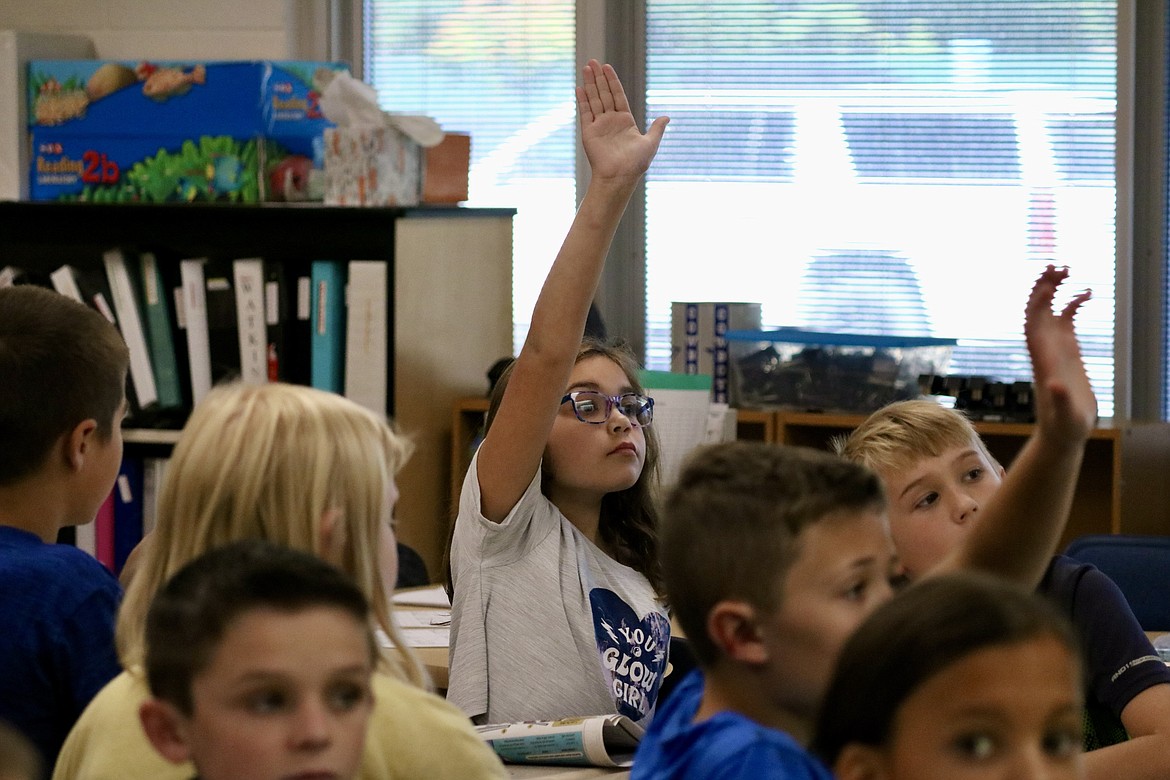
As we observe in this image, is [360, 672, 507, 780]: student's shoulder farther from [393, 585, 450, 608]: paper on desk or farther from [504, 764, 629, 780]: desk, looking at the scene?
[393, 585, 450, 608]: paper on desk

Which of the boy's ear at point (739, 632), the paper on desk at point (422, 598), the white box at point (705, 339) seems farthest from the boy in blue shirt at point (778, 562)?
the white box at point (705, 339)

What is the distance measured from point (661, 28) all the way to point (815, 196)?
26.1 inches

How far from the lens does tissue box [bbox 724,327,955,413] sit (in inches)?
133

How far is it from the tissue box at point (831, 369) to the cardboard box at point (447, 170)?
797 mm

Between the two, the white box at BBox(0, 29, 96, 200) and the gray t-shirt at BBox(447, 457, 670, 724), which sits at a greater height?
the white box at BBox(0, 29, 96, 200)

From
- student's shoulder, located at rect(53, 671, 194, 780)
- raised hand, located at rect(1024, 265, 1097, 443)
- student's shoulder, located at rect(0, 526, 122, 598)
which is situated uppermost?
raised hand, located at rect(1024, 265, 1097, 443)

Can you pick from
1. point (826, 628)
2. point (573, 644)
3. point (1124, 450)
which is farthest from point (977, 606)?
point (1124, 450)

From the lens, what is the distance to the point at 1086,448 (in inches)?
130

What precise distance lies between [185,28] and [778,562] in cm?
331

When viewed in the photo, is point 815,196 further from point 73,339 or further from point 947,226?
point 73,339

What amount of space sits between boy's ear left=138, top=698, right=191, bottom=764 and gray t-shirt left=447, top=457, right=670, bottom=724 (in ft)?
2.70

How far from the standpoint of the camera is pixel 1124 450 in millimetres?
3170

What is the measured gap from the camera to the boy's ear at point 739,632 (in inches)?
41.7

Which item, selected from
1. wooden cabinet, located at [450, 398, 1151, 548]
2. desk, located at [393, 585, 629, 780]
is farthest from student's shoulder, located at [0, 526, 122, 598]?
wooden cabinet, located at [450, 398, 1151, 548]
